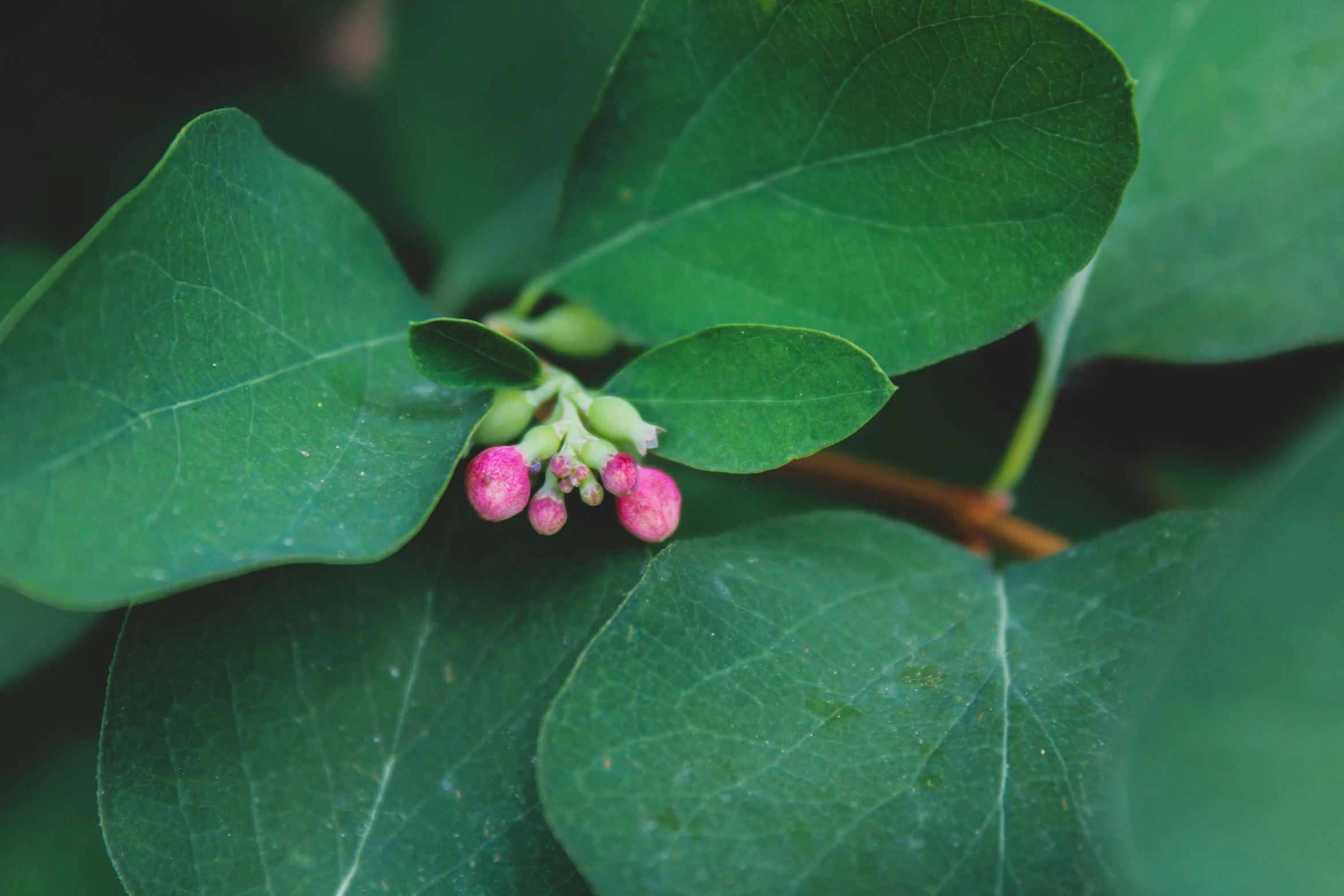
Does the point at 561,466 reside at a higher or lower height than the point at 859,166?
lower

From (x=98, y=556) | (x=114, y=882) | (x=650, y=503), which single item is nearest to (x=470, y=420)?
(x=650, y=503)

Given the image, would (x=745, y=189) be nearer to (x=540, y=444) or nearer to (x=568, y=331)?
(x=568, y=331)

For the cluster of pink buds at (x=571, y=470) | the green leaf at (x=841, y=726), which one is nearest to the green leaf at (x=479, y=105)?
the cluster of pink buds at (x=571, y=470)

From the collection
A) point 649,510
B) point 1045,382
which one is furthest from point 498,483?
point 1045,382

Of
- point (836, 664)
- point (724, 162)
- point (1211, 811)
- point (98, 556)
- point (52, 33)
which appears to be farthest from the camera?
point (52, 33)

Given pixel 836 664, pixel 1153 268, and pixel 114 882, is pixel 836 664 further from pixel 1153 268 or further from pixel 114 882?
pixel 114 882

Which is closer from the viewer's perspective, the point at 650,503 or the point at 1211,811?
the point at 1211,811

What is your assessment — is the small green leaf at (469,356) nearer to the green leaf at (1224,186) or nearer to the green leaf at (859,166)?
the green leaf at (859,166)

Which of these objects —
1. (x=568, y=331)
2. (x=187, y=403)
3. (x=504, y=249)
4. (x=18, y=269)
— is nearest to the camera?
(x=187, y=403)

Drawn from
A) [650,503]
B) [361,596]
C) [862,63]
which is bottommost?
[361,596]
